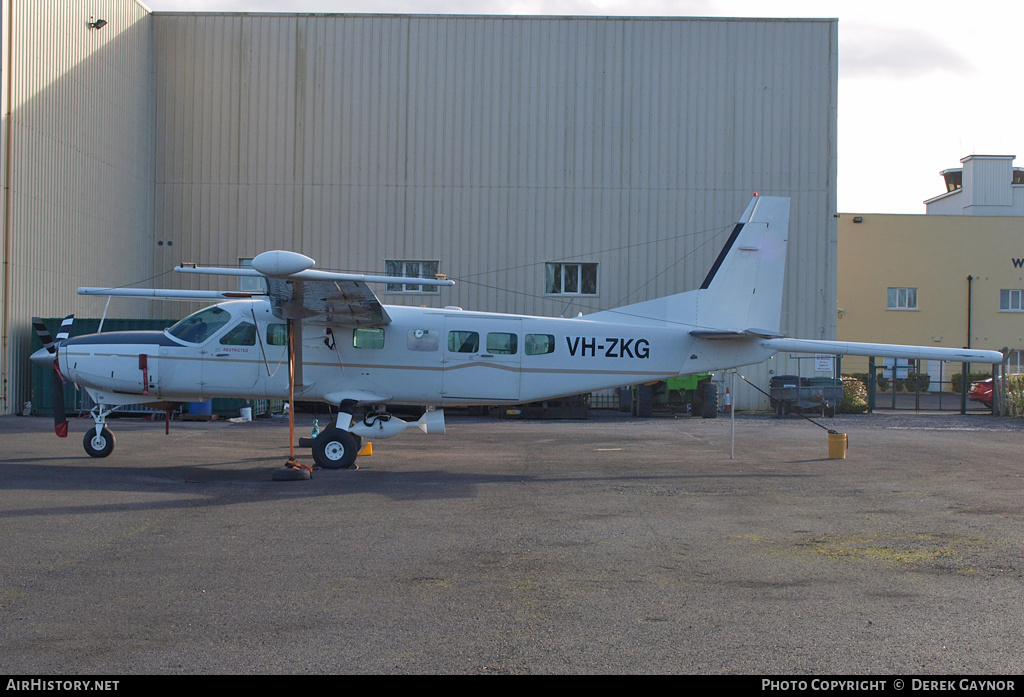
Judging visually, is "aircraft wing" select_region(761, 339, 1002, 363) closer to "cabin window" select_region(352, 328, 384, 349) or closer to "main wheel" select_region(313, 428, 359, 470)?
"cabin window" select_region(352, 328, 384, 349)

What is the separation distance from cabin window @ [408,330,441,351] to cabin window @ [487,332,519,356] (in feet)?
2.74

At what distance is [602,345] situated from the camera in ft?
45.8

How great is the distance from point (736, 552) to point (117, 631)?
483 cm

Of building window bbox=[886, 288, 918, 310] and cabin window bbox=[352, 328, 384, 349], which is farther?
building window bbox=[886, 288, 918, 310]

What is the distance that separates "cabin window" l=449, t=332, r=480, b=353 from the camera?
13867 millimetres

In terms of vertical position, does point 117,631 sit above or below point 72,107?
below

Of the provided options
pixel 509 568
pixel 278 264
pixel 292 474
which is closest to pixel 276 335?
pixel 292 474

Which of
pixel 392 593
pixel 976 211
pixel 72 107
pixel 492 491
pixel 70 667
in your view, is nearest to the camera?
pixel 70 667

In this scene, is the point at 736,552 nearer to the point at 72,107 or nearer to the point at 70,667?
the point at 70,667

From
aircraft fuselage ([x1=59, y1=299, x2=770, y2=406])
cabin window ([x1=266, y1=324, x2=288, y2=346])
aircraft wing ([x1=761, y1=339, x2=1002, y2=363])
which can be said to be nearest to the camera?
aircraft wing ([x1=761, y1=339, x2=1002, y2=363])

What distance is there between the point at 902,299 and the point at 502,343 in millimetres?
37512

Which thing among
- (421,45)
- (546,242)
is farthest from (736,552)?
(421,45)

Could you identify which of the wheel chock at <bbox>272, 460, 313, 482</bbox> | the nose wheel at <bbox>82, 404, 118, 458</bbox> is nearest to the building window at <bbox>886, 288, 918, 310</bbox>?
the wheel chock at <bbox>272, 460, 313, 482</bbox>

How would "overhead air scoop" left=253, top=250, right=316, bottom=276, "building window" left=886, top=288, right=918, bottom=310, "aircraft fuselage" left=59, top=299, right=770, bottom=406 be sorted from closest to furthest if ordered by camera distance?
1. "overhead air scoop" left=253, top=250, right=316, bottom=276
2. "aircraft fuselage" left=59, top=299, right=770, bottom=406
3. "building window" left=886, top=288, right=918, bottom=310
